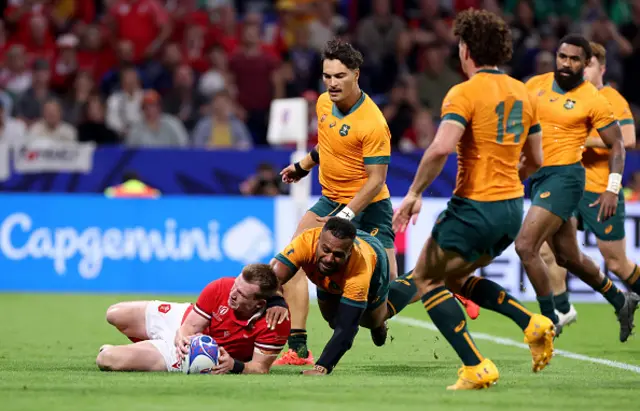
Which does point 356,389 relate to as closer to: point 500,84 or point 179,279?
point 500,84

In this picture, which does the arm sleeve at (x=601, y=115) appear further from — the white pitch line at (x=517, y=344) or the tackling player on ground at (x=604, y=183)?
the white pitch line at (x=517, y=344)

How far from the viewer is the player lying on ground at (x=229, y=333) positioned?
7.60m

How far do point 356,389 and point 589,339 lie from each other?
483 cm

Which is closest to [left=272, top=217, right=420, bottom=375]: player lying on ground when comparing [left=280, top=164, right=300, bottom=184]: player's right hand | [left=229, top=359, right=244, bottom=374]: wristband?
[left=229, top=359, right=244, bottom=374]: wristband

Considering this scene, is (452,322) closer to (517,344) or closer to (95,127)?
(517,344)

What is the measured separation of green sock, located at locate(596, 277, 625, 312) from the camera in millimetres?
10391

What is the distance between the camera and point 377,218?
30.1ft

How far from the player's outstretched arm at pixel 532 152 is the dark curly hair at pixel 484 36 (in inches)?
23.1

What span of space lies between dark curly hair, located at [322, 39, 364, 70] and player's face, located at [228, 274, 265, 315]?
78.1 inches

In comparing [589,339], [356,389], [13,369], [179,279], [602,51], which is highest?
[602,51]

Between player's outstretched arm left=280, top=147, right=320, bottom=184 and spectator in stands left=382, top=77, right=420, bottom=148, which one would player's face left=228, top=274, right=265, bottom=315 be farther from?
spectator in stands left=382, top=77, right=420, bottom=148

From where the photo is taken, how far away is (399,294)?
918 cm

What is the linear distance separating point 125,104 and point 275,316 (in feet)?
35.9

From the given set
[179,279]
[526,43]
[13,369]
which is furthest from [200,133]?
[13,369]
